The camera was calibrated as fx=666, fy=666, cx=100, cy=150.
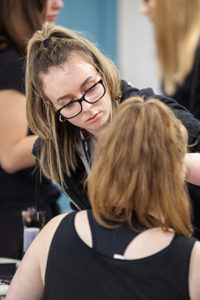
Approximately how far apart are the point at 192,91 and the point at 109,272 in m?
1.29

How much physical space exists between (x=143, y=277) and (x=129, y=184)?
24 cm

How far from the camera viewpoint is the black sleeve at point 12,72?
8.98 ft

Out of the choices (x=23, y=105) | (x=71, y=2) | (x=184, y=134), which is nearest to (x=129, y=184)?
(x=184, y=134)

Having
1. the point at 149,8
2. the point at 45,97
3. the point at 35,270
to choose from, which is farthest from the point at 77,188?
the point at 149,8

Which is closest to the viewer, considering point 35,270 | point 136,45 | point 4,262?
point 35,270

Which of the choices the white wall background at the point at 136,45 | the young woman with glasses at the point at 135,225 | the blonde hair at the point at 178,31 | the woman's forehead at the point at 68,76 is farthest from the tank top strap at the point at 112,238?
the white wall background at the point at 136,45

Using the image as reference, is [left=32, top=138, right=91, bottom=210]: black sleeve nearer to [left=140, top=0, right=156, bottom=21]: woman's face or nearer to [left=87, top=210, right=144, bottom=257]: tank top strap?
[left=87, top=210, right=144, bottom=257]: tank top strap

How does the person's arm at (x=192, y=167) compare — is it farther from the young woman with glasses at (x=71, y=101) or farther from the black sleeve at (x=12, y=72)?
the black sleeve at (x=12, y=72)

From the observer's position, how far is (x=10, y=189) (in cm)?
285

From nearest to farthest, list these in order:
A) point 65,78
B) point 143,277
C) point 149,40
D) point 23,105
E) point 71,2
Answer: point 143,277 → point 65,78 → point 23,105 → point 71,2 → point 149,40

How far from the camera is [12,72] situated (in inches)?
108

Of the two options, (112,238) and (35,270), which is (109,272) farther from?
(35,270)

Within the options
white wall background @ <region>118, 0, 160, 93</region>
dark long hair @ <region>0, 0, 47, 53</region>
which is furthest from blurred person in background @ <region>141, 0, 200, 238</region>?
white wall background @ <region>118, 0, 160, 93</region>

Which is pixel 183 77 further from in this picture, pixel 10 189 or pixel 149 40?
pixel 149 40
